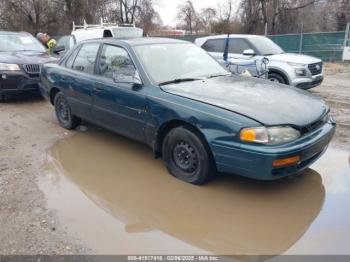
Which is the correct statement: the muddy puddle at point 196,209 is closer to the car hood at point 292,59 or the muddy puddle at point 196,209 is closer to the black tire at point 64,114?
the black tire at point 64,114

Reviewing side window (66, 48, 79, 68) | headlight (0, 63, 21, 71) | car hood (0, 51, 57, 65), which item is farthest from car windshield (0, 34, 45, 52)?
side window (66, 48, 79, 68)

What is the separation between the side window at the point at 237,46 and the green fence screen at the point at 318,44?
1070cm

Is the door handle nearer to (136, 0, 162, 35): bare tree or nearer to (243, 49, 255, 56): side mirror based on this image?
(243, 49, 255, 56): side mirror

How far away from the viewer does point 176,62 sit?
198 inches

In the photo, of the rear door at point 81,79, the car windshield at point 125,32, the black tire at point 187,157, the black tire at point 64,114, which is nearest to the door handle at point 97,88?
the rear door at point 81,79

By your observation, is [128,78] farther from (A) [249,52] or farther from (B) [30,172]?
(A) [249,52]

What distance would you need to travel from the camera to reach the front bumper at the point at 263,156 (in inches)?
139

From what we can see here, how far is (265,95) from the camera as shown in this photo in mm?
4281

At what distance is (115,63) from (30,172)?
1.90 meters

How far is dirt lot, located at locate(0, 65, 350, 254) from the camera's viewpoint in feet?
10.6

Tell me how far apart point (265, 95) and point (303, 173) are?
1.10 metres

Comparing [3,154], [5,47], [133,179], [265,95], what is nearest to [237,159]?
[265,95]

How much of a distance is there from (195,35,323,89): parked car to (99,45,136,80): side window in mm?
4474

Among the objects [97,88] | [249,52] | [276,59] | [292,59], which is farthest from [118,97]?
[292,59]
